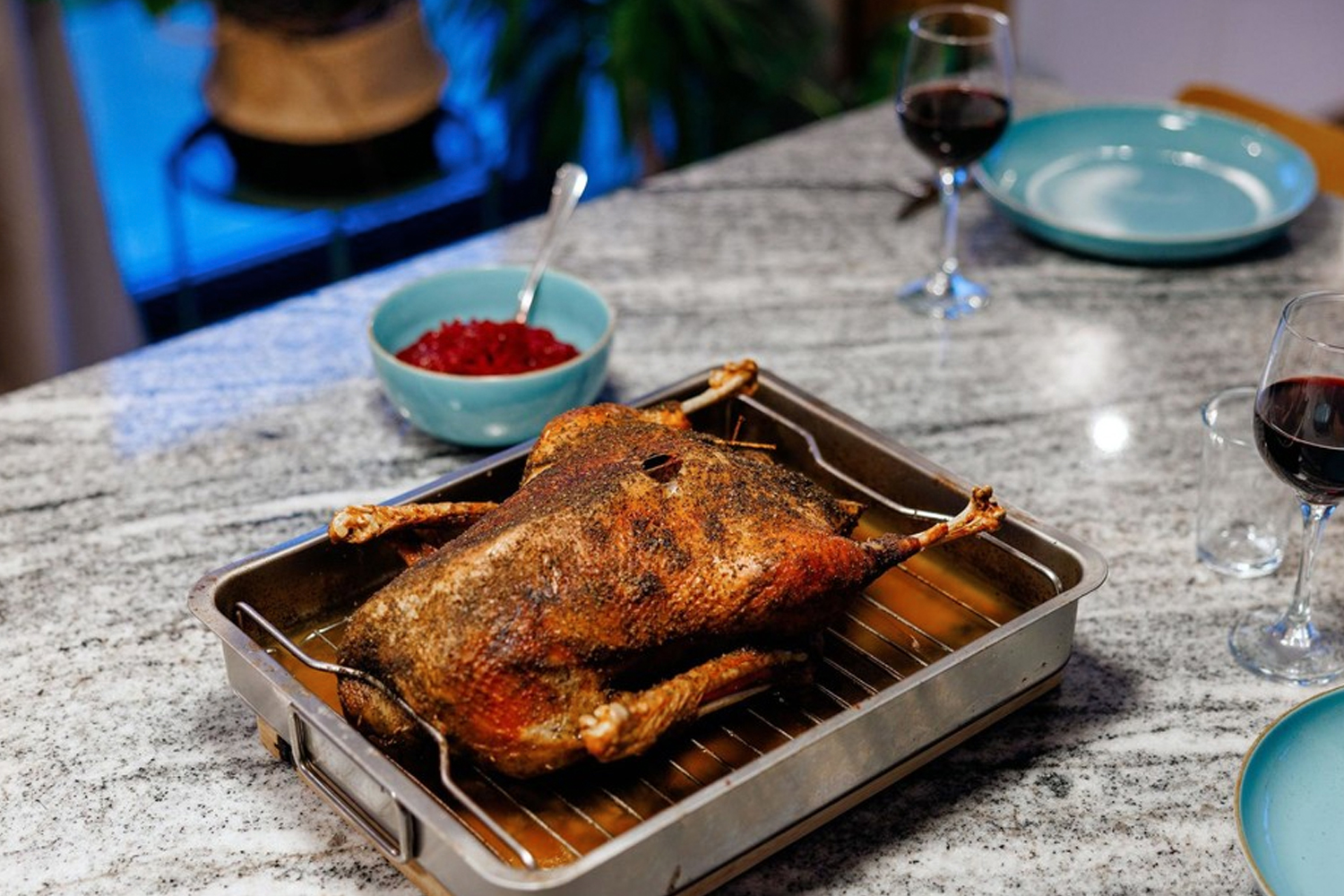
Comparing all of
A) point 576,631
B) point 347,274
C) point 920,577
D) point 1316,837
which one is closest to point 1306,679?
point 1316,837

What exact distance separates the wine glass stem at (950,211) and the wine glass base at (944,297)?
0.02m

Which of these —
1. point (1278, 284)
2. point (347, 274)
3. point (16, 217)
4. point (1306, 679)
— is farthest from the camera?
point (347, 274)

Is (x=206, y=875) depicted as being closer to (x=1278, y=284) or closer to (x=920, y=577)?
(x=920, y=577)

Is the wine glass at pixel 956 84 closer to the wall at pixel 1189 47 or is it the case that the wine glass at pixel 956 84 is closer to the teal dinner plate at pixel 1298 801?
the teal dinner plate at pixel 1298 801

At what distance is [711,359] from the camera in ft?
6.03

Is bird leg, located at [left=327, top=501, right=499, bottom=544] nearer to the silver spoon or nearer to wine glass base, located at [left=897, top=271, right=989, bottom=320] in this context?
the silver spoon

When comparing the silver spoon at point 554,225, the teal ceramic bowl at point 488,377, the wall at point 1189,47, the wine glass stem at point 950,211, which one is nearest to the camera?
the teal ceramic bowl at point 488,377

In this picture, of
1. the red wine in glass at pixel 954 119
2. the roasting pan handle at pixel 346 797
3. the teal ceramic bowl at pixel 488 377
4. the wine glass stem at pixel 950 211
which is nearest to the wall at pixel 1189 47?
the wine glass stem at pixel 950 211

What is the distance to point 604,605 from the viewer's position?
1.08 metres

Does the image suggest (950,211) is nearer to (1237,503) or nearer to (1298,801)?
(1237,503)

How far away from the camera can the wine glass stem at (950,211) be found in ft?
6.24

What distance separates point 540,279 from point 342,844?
81cm

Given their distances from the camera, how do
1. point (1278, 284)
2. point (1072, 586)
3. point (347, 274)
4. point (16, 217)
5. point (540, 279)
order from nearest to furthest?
point (1072, 586)
point (540, 279)
point (1278, 284)
point (16, 217)
point (347, 274)

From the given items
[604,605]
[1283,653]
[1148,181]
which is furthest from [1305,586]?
[1148,181]
